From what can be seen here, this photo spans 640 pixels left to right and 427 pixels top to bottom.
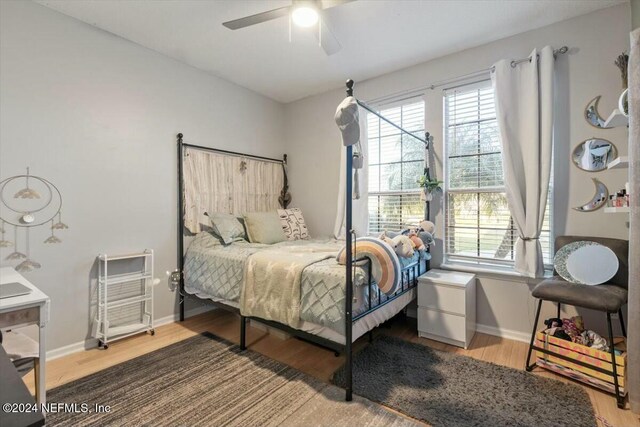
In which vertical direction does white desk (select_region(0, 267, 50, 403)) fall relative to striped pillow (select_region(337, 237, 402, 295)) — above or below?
below

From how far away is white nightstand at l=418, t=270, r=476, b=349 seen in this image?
234cm

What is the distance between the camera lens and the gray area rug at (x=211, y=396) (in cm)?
158

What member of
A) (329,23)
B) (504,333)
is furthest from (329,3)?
(504,333)

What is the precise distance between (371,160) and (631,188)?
2.20 metres

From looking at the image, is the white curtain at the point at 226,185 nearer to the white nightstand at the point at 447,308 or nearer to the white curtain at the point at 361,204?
the white curtain at the point at 361,204

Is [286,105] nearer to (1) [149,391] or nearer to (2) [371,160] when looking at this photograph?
(2) [371,160]

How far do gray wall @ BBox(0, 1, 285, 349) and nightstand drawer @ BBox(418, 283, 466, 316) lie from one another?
2.41 m

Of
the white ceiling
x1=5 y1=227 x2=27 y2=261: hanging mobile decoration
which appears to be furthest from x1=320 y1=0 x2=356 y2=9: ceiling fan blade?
x1=5 y1=227 x2=27 y2=261: hanging mobile decoration

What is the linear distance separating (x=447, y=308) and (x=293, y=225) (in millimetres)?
1884

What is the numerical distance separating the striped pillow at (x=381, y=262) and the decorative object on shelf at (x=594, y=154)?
1.70 metres

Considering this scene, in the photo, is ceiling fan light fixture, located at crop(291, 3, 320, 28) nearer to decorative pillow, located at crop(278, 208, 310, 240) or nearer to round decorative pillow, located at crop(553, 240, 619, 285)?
decorative pillow, located at crop(278, 208, 310, 240)

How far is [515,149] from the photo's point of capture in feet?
8.09

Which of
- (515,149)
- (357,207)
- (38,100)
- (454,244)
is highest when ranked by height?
(38,100)

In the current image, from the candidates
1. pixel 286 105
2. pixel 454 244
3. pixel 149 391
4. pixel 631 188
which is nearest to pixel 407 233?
pixel 454 244
